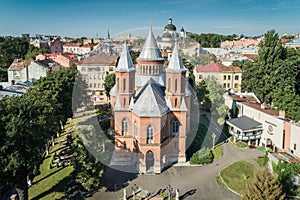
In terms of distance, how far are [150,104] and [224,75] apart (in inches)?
1198

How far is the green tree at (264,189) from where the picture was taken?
18.4 meters

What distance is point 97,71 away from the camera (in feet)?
178

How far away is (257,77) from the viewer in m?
47.3

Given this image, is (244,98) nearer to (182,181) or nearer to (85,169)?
(182,181)

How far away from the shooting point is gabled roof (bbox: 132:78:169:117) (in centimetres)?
2533

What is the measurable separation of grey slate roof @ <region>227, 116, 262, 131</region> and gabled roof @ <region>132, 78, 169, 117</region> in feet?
36.9

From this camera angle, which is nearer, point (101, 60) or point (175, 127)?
point (175, 127)

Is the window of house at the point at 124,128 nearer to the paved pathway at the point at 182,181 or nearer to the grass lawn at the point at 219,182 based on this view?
the paved pathway at the point at 182,181

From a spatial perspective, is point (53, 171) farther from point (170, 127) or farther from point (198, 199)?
point (198, 199)

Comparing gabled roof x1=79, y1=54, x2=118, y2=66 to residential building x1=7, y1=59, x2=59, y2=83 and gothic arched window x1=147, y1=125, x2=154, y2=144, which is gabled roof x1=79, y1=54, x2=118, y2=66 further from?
gothic arched window x1=147, y1=125, x2=154, y2=144

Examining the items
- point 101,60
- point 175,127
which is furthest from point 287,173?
point 101,60

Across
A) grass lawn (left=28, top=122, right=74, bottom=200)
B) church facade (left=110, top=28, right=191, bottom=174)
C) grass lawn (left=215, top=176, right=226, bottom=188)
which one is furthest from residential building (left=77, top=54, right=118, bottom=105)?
grass lawn (left=215, top=176, right=226, bottom=188)

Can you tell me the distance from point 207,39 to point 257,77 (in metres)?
80.7

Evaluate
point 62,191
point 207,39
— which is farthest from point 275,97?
point 207,39
